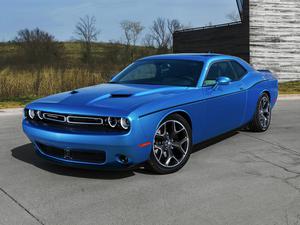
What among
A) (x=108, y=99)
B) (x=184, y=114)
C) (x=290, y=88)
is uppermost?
(x=108, y=99)

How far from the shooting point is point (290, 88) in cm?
1669

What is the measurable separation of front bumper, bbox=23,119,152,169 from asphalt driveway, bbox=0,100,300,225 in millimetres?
231

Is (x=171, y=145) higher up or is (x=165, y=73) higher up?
(x=165, y=73)

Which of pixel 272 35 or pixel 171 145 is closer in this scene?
pixel 171 145

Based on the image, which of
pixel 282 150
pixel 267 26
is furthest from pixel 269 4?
pixel 282 150

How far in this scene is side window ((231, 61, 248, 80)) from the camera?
21.9 feet

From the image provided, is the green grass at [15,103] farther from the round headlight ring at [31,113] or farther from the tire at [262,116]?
the tire at [262,116]

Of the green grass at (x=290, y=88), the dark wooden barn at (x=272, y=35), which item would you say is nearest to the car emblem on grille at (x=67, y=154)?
the green grass at (x=290, y=88)

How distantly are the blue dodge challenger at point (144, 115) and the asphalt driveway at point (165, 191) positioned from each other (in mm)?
263

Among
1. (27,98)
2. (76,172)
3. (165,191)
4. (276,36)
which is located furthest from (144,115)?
(276,36)

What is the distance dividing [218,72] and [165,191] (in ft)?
8.38

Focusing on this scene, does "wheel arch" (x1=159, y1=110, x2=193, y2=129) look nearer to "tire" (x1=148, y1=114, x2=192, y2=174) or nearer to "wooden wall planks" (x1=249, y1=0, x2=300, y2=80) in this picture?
"tire" (x1=148, y1=114, x2=192, y2=174)

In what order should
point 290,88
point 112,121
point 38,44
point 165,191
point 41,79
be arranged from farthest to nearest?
point 38,44 → point 290,88 → point 41,79 → point 112,121 → point 165,191

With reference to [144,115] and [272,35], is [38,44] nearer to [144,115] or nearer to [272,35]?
[272,35]
